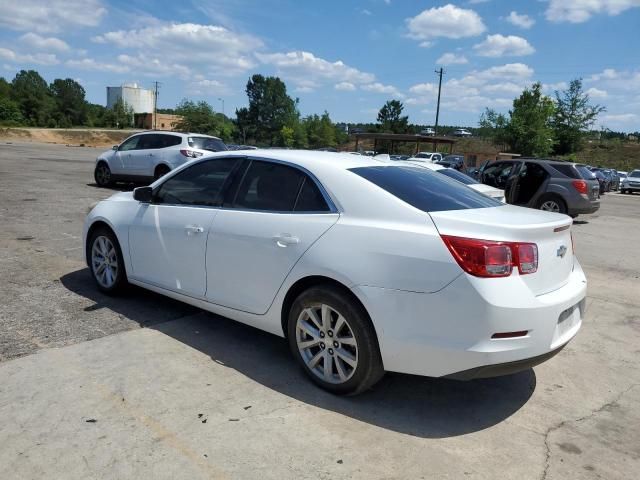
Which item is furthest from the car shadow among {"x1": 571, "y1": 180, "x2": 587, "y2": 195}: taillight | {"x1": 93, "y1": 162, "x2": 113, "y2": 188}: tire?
{"x1": 93, "y1": 162, "x2": 113, "y2": 188}: tire

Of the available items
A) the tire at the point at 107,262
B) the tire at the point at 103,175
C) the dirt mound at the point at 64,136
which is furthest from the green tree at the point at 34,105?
the tire at the point at 107,262

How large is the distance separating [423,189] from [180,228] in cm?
207

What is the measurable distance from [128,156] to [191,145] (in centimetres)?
215

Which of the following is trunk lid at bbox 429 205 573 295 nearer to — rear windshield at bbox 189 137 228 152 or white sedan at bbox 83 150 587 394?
white sedan at bbox 83 150 587 394

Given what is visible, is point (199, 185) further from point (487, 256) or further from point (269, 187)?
point (487, 256)

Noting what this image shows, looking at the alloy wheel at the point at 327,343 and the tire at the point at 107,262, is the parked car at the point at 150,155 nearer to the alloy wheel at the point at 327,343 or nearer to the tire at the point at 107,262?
the tire at the point at 107,262

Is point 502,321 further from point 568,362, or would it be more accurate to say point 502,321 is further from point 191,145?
point 191,145

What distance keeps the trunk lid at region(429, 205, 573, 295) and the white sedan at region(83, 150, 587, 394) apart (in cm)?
1

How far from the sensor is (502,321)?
2928mm

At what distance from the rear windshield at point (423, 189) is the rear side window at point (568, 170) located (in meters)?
10.7

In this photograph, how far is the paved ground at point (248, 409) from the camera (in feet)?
9.06

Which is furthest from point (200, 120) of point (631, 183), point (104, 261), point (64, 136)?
point (104, 261)

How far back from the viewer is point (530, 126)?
5244 centimetres

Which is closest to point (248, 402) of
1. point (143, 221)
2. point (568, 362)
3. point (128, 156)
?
point (143, 221)
